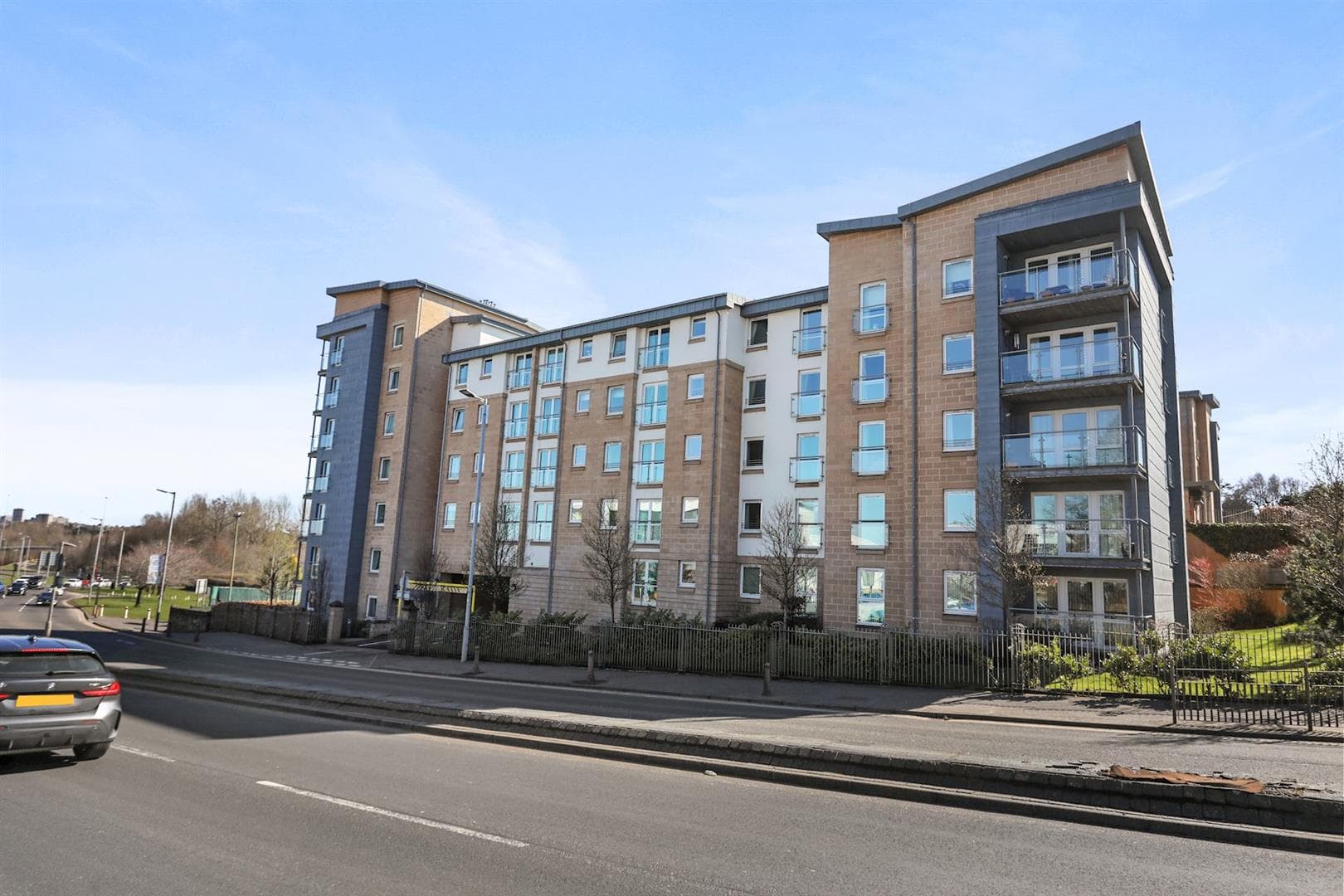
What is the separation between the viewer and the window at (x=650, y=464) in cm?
3669

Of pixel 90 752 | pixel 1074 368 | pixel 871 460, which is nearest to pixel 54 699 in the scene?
pixel 90 752

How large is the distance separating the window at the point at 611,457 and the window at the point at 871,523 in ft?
43.2

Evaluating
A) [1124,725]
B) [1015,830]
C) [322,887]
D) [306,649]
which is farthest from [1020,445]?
[306,649]

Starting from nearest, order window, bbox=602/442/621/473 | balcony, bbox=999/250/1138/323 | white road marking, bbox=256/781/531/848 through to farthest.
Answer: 1. white road marking, bbox=256/781/531/848
2. balcony, bbox=999/250/1138/323
3. window, bbox=602/442/621/473

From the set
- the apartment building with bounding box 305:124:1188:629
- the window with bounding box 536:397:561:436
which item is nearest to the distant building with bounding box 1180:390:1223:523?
the apartment building with bounding box 305:124:1188:629

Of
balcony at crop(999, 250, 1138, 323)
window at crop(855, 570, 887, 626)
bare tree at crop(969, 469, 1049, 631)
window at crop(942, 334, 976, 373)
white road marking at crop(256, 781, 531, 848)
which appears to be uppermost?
balcony at crop(999, 250, 1138, 323)

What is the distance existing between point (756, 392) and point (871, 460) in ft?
25.7

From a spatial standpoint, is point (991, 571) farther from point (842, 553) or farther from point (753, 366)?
point (753, 366)

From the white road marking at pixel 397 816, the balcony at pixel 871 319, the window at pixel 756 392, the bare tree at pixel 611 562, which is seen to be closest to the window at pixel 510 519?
the bare tree at pixel 611 562

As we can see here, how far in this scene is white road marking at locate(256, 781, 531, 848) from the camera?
6.98m

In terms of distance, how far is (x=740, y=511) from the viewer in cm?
3497

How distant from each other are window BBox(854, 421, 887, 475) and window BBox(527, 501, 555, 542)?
16.8 m

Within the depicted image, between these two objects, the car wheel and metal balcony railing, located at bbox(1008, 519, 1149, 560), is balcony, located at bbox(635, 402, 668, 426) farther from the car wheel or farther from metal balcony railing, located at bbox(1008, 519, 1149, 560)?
the car wheel

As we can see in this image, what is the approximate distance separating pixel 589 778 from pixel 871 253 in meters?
26.1
